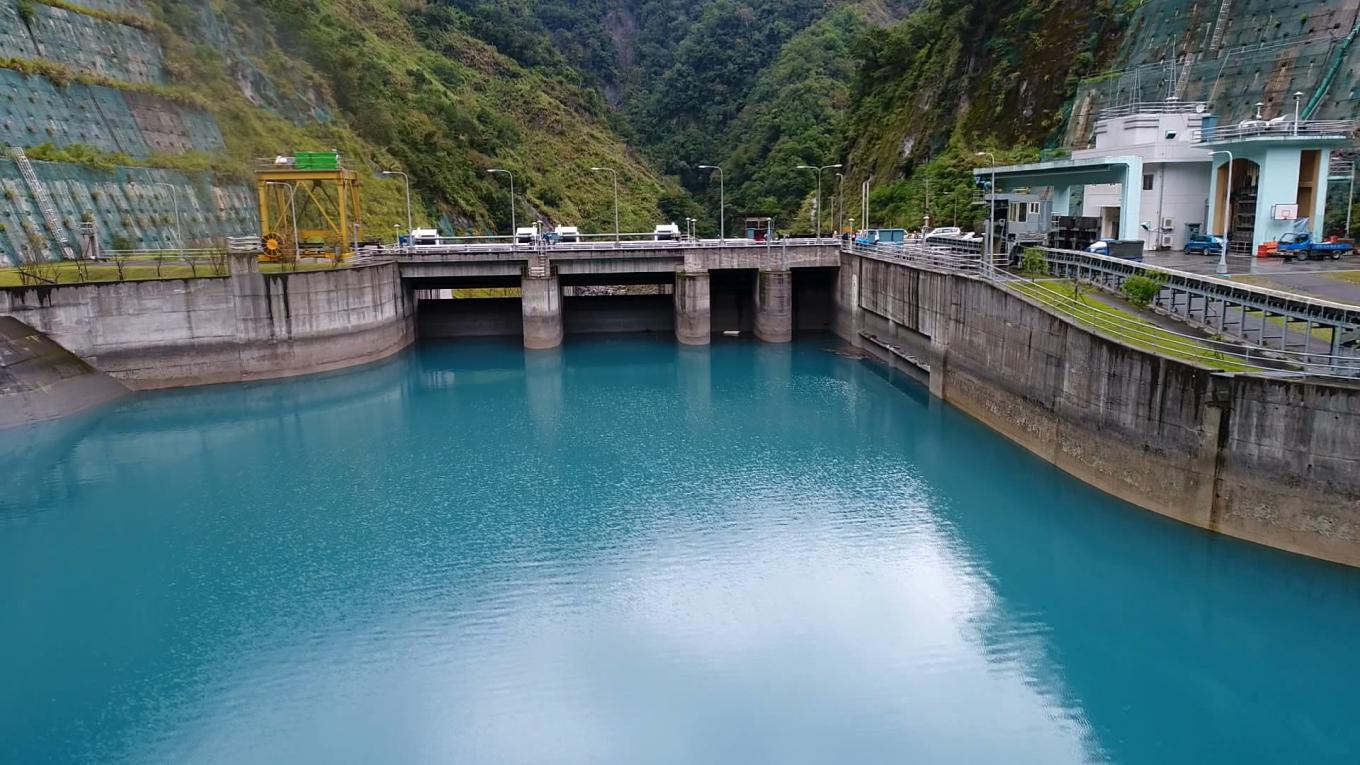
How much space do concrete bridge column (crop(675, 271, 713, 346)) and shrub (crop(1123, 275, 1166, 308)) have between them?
25.3 m

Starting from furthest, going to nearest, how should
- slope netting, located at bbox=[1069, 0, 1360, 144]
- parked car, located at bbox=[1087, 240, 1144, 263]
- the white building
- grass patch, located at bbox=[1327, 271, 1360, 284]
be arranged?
slope netting, located at bbox=[1069, 0, 1360, 144] → the white building → parked car, located at bbox=[1087, 240, 1144, 263] → grass patch, located at bbox=[1327, 271, 1360, 284]

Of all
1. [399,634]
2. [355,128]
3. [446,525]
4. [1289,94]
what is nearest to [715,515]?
[446,525]

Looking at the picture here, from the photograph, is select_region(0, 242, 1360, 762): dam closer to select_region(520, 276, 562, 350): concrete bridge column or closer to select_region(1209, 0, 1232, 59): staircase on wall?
select_region(520, 276, 562, 350): concrete bridge column

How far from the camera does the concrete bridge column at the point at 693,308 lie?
50.9m

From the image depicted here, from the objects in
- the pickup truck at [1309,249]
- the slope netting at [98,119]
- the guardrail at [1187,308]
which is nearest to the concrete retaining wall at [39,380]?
the slope netting at [98,119]

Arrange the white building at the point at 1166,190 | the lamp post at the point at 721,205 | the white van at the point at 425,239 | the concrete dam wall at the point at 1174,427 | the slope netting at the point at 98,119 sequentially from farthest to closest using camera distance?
the lamp post at the point at 721,205
the white van at the point at 425,239
the slope netting at the point at 98,119
the white building at the point at 1166,190
the concrete dam wall at the point at 1174,427

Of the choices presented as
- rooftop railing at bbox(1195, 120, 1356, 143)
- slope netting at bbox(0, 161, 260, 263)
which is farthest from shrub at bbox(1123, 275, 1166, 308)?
slope netting at bbox(0, 161, 260, 263)

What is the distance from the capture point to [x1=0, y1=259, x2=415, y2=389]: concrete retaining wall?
38.4 metres

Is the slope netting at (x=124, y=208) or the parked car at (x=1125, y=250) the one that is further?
the slope netting at (x=124, y=208)

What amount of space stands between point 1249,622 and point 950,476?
33.8 ft

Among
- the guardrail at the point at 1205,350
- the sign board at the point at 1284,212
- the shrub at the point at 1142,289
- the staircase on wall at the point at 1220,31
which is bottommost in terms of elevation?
the guardrail at the point at 1205,350

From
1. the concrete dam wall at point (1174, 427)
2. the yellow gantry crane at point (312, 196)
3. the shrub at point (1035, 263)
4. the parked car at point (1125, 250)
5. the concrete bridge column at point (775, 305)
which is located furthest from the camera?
the concrete bridge column at point (775, 305)

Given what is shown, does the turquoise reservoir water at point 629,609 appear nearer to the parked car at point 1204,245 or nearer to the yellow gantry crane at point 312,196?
the parked car at point 1204,245

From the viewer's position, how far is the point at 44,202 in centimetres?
4344
